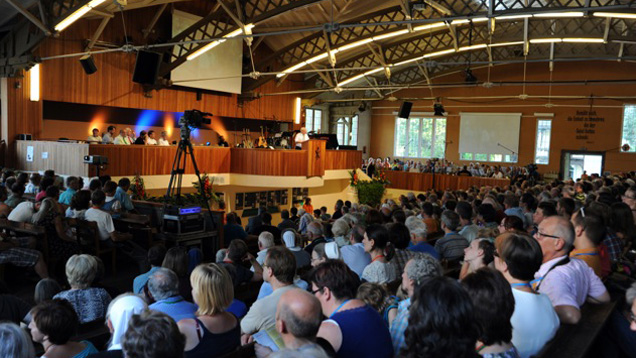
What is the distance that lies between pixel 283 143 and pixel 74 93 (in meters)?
6.09

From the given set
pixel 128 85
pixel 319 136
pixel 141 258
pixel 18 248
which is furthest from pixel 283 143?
pixel 18 248

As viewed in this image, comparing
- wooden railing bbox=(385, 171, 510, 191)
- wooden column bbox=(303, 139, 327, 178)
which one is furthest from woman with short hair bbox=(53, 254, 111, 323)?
wooden railing bbox=(385, 171, 510, 191)

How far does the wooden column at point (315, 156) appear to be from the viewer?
52.0 feet

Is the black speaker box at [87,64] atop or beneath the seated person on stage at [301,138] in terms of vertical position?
atop

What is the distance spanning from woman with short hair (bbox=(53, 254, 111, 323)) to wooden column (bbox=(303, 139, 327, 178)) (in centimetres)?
1201

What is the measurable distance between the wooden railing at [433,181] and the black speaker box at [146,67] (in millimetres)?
11963

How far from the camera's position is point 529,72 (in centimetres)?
2247

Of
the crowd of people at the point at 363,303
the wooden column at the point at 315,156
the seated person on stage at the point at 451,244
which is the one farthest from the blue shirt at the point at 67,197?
the wooden column at the point at 315,156

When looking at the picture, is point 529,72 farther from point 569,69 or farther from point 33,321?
point 33,321

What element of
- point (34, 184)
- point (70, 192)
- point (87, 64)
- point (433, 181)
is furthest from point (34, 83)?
point (433, 181)

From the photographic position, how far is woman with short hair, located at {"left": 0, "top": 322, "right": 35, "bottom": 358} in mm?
2191

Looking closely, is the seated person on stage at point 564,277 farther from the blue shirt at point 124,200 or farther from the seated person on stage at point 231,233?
the blue shirt at point 124,200

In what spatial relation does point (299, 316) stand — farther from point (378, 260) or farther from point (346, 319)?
point (378, 260)

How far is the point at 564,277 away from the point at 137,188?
10.00 metres
